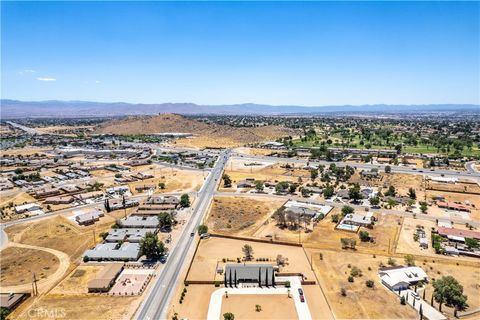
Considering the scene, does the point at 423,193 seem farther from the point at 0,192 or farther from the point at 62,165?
the point at 62,165

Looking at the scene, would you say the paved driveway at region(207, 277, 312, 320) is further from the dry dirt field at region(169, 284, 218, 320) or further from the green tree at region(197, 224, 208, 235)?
the green tree at region(197, 224, 208, 235)

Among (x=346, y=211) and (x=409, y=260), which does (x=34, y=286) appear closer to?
(x=409, y=260)

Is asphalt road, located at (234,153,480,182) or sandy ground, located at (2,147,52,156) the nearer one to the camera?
asphalt road, located at (234,153,480,182)

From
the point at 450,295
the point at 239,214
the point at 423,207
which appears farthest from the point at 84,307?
the point at 423,207

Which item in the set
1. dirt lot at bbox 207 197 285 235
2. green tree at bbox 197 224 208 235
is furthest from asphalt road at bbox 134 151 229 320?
dirt lot at bbox 207 197 285 235

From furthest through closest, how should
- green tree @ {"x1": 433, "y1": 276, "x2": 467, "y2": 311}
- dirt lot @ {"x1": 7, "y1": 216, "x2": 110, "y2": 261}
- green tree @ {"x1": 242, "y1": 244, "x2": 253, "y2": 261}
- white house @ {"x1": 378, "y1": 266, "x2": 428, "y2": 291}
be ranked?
dirt lot @ {"x1": 7, "y1": 216, "x2": 110, "y2": 261}, green tree @ {"x1": 242, "y1": 244, "x2": 253, "y2": 261}, white house @ {"x1": 378, "y1": 266, "x2": 428, "y2": 291}, green tree @ {"x1": 433, "y1": 276, "x2": 467, "y2": 311}

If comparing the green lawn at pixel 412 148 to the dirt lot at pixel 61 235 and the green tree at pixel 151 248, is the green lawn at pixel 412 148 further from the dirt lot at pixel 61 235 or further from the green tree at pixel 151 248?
the green tree at pixel 151 248
